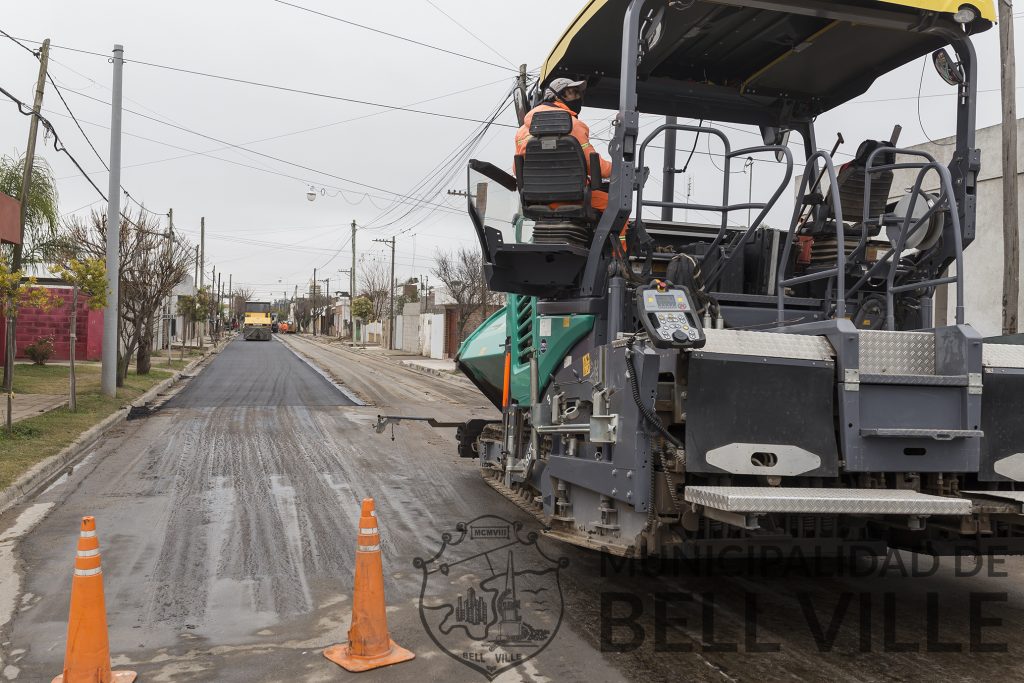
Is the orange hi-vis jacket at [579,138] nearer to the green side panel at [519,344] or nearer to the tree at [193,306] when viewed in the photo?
the green side panel at [519,344]

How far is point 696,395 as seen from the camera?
431 centimetres

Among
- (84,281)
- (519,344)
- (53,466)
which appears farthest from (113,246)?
(519,344)

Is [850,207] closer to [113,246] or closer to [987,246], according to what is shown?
[987,246]

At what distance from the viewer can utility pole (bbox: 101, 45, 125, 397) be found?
1795 cm

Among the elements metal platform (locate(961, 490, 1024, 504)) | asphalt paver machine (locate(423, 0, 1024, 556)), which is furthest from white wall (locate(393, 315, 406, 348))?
metal platform (locate(961, 490, 1024, 504))

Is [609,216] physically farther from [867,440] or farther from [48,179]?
[48,179]

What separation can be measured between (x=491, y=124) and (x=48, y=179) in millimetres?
10922

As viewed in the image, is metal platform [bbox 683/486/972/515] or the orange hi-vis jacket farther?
the orange hi-vis jacket

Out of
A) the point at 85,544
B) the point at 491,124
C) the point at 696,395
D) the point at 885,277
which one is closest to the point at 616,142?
the point at 696,395

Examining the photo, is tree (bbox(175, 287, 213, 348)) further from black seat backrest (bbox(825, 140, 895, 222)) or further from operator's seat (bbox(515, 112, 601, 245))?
black seat backrest (bbox(825, 140, 895, 222))

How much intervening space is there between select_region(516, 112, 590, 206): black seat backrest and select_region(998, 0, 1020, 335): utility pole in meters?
7.89

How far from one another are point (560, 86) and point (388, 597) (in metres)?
3.61
